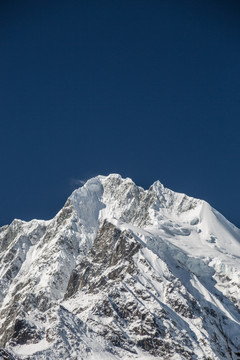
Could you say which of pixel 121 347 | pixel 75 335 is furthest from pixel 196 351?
pixel 75 335

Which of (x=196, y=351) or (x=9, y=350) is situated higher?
(x=9, y=350)

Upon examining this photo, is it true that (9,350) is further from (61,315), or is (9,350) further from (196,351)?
(196,351)

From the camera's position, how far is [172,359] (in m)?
192

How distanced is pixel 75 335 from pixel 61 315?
30.2ft

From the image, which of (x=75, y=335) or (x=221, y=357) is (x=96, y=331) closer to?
(x=75, y=335)

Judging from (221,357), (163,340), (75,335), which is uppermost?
(75,335)

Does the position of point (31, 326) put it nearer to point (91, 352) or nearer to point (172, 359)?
point (91, 352)

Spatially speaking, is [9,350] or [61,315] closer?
[9,350]

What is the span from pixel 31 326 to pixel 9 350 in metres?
18.2

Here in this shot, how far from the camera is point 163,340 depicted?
199 meters

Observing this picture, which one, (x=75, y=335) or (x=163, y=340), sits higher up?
(x=75, y=335)

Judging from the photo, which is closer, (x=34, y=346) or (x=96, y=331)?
(x=34, y=346)

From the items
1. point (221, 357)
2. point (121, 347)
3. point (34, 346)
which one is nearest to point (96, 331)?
Answer: point (121, 347)

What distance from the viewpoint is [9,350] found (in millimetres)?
172875
